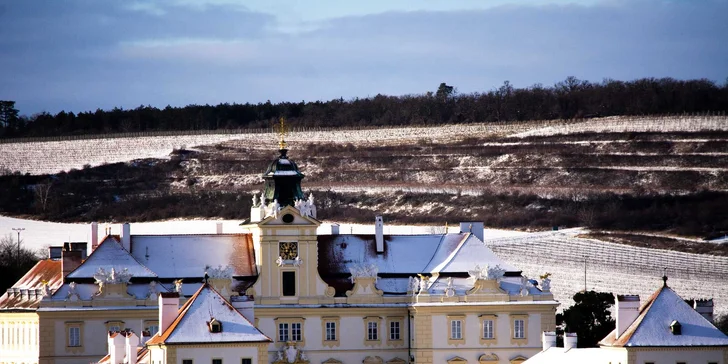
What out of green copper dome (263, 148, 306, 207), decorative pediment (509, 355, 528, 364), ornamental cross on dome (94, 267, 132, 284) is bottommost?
decorative pediment (509, 355, 528, 364)

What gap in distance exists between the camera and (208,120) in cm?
18300

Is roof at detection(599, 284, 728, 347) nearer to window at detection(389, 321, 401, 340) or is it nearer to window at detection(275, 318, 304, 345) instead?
window at detection(389, 321, 401, 340)

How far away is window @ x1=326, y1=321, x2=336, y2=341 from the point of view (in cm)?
7094

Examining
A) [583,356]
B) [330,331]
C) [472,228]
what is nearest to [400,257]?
[472,228]

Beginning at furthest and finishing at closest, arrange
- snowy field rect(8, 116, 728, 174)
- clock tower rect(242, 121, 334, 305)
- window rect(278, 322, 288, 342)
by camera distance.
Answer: snowy field rect(8, 116, 728, 174), clock tower rect(242, 121, 334, 305), window rect(278, 322, 288, 342)

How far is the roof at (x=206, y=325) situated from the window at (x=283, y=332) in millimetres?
15576

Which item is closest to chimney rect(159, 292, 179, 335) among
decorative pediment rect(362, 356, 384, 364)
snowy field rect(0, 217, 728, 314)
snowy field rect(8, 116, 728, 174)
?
decorative pediment rect(362, 356, 384, 364)

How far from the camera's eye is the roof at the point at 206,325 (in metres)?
54.2

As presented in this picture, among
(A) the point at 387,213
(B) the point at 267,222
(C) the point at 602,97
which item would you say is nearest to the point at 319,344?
(B) the point at 267,222

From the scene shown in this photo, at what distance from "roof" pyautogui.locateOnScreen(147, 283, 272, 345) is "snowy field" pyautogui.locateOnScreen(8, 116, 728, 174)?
103483 millimetres

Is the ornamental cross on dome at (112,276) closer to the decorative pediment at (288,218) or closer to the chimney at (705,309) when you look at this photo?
the decorative pediment at (288,218)

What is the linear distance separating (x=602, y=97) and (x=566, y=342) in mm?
112524

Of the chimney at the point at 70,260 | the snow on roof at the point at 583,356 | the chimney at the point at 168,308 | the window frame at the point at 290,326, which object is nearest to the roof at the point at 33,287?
the chimney at the point at 70,260

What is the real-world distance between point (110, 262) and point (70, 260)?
315 centimetres
